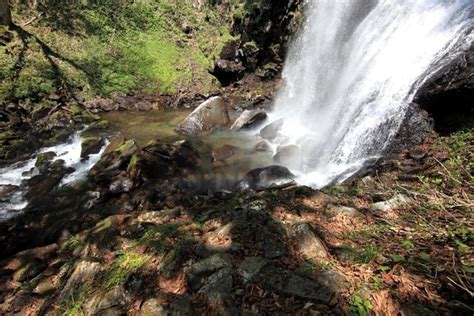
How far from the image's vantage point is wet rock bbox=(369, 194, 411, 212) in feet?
14.3

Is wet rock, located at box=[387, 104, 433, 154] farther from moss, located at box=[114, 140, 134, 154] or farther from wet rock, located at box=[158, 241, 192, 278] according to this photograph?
moss, located at box=[114, 140, 134, 154]

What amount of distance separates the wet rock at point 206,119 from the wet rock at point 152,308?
10322 mm

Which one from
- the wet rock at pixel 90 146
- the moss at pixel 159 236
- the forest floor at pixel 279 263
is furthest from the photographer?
the wet rock at pixel 90 146

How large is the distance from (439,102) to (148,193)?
296 inches

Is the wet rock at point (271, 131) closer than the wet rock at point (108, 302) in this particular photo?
No

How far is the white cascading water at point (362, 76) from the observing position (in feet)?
29.9

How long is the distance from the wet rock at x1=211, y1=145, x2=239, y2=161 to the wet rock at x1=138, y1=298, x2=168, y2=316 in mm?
7895

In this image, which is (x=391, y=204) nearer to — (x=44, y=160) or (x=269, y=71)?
(x=44, y=160)

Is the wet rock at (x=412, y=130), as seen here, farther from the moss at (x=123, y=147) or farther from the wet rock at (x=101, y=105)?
the wet rock at (x=101, y=105)

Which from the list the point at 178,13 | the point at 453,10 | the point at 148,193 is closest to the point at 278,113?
the point at 453,10

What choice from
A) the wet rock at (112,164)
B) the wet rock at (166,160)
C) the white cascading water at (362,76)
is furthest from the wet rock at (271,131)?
the wet rock at (112,164)

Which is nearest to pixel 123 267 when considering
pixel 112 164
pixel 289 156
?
pixel 112 164

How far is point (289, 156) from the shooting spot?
10.8 m

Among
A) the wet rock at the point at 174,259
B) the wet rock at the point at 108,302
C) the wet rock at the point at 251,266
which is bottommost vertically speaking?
the wet rock at the point at 108,302
